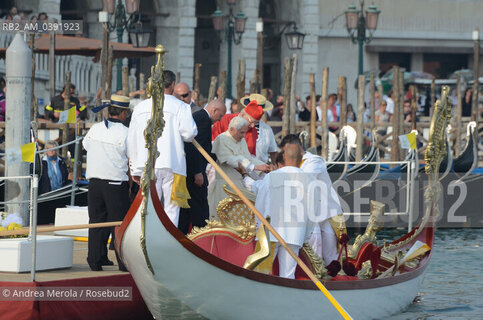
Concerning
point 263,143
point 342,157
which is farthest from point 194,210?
point 342,157

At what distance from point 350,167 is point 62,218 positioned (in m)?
6.77

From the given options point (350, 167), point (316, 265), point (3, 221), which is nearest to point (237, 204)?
point (316, 265)

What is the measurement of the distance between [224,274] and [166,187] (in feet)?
3.32

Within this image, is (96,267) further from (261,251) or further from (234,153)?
(234,153)

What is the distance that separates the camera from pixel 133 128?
8609mm

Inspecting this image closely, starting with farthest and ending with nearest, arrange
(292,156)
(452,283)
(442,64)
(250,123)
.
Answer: (442,64) → (452,283) → (250,123) → (292,156)

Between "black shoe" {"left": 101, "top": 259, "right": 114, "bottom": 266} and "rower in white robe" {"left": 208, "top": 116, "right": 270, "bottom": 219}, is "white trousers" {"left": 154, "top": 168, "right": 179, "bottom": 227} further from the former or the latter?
"rower in white robe" {"left": 208, "top": 116, "right": 270, "bottom": 219}

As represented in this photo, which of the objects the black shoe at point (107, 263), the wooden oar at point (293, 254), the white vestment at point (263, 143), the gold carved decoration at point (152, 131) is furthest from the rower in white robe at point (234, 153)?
the gold carved decoration at point (152, 131)

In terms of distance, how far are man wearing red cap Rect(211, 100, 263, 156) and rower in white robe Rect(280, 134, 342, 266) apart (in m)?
1.17

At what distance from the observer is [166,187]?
28.0ft

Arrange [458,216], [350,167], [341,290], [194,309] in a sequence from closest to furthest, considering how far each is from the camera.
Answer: [194,309] < [341,290] < [350,167] < [458,216]

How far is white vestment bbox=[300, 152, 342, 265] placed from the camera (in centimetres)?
839

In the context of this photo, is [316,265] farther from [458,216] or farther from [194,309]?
[458,216]

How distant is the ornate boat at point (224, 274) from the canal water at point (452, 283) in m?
0.84
